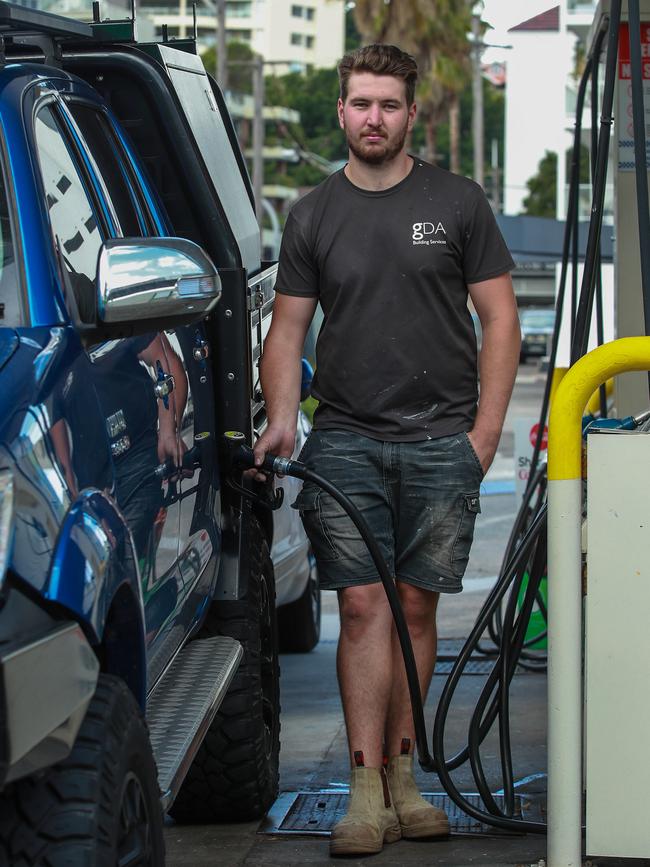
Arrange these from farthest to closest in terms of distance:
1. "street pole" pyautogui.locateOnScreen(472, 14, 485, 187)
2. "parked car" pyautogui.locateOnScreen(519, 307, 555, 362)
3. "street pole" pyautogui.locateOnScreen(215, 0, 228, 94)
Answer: "parked car" pyautogui.locateOnScreen(519, 307, 555, 362) → "street pole" pyautogui.locateOnScreen(472, 14, 485, 187) → "street pole" pyautogui.locateOnScreen(215, 0, 228, 94)

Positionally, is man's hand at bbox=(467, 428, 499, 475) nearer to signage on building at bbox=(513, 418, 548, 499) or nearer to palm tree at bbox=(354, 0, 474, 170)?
signage on building at bbox=(513, 418, 548, 499)

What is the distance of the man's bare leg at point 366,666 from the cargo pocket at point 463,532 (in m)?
0.23

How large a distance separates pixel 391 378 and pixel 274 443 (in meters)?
0.40

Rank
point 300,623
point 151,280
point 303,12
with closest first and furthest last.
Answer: point 151,280, point 300,623, point 303,12

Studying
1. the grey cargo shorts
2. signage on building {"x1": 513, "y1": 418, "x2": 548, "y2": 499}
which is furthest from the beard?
signage on building {"x1": 513, "y1": 418, "x2": 548, "y2": 499}

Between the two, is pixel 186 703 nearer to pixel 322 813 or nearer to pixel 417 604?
pixel 417 604

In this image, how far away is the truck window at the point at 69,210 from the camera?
3.16 meters

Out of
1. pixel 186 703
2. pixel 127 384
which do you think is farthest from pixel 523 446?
pixel 127 384

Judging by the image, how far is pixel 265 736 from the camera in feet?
14.9

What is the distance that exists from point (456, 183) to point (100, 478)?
1.87 meters

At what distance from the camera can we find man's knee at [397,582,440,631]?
4328 mm

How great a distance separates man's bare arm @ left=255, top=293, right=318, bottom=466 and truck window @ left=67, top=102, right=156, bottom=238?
1.69 ft

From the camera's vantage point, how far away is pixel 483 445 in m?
4.27

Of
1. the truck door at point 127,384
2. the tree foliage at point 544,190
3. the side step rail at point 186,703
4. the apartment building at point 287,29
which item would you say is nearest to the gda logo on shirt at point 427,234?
the truck door at point 127,384
